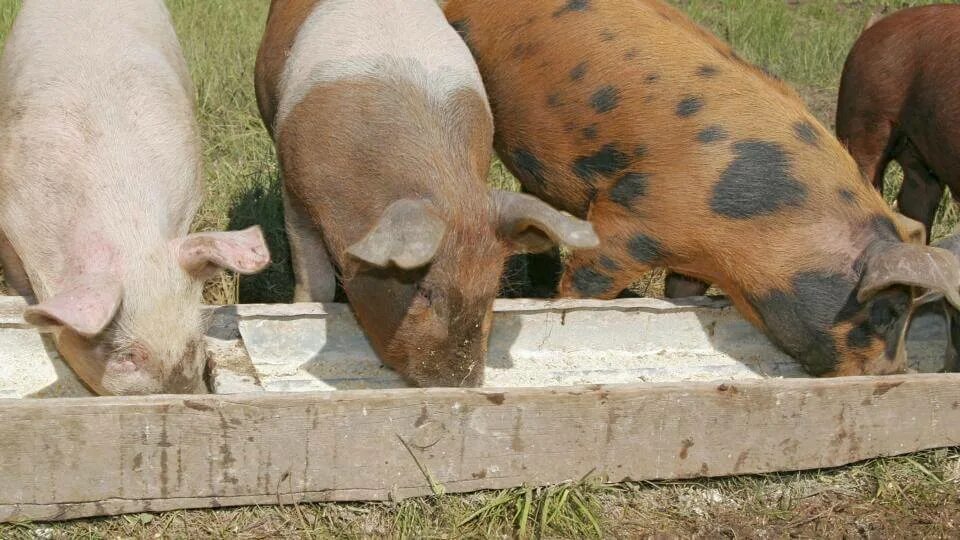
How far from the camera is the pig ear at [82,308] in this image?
3.44 m

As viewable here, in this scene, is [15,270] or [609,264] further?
[609,264]

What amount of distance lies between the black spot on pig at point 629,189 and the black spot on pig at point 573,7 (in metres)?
1.02

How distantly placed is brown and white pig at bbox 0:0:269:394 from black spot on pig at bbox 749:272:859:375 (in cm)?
217

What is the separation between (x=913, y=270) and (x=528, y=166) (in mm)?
1960

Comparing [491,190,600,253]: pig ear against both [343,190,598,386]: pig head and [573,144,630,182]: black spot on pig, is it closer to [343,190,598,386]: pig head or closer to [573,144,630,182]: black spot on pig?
[343,190,598,386]: pig head

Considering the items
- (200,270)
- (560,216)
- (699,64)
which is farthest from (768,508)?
(200,270)

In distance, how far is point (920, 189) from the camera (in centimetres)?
651

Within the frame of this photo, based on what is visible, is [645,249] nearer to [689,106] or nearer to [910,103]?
[689,106]

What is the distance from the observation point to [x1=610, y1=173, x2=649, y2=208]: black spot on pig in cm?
487

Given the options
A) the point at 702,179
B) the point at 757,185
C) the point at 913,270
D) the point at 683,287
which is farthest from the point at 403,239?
the point at 683,287

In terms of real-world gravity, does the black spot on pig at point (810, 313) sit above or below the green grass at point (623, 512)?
above

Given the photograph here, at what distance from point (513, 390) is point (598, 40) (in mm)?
2068

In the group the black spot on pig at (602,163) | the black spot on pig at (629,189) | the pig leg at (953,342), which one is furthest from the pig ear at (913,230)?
the black spot on pig at (602,163)

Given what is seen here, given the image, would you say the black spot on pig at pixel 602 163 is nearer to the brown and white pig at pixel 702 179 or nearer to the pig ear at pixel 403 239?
the brown and white pig at pixel 702 179
